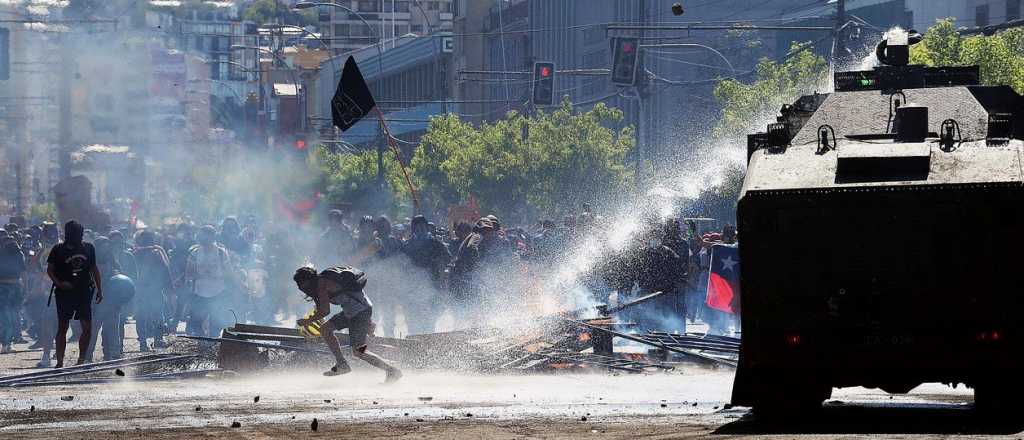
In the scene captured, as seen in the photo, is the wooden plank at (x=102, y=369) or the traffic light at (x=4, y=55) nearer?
the wooden plank at (x=102, y=369)

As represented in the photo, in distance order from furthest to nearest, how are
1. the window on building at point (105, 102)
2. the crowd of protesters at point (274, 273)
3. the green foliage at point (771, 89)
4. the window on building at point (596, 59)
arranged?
the window on building at point (596, 59) → the window on building at point (105, 102) → the green foliage at point (771, 89) → the crowd of protesters at point (274, 273)

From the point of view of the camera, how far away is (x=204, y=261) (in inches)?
971

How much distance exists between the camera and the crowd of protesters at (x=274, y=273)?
73.6ft

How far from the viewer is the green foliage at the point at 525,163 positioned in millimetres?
55750

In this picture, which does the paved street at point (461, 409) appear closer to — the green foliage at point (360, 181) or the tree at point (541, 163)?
the tree at point (541, 163)

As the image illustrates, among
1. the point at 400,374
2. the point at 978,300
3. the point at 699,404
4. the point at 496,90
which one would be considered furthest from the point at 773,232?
the point at 496,90

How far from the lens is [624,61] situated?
41906 millimetres

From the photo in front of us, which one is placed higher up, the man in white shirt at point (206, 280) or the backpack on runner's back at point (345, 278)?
the backpack on runner's back at point (345, 278)

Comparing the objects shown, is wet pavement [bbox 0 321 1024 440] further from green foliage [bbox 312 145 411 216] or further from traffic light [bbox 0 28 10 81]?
green foliage [bbox 312 145 411 216]

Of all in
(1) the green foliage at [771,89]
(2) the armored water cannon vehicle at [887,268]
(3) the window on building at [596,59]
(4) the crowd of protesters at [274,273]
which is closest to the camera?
(2) the armored water cannon vehicle at [887,268]

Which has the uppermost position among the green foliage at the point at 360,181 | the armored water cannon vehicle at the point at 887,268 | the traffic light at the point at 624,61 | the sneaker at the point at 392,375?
the traffic light at the point at 624,61

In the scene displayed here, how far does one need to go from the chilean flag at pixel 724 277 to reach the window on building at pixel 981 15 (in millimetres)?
40453

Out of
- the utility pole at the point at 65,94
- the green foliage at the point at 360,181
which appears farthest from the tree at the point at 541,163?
the utility pole at the point at 65,94

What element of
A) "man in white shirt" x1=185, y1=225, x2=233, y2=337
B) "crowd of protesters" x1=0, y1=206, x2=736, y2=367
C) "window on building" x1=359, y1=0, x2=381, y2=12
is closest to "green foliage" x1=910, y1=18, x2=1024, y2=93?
"crowd of protesters" x1=0, y1=206, x2=736, y2=367
